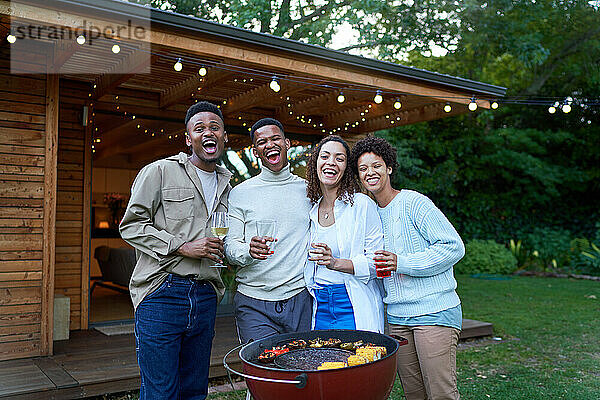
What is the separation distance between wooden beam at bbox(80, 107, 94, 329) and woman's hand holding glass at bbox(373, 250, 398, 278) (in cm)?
433

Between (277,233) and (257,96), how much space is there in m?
3.97

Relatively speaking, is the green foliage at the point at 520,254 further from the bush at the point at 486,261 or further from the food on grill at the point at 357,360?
the food on grill at the point at 357,360

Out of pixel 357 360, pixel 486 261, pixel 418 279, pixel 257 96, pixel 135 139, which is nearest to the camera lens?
pixel 357 360

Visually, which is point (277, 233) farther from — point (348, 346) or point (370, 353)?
point (370, 353)

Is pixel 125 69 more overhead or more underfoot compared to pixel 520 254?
more overhead

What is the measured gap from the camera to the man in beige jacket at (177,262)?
2.33 meters

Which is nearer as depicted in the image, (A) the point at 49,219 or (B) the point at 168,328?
(B) the point at 168,328

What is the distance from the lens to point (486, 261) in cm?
1205

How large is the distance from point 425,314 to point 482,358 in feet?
10.3

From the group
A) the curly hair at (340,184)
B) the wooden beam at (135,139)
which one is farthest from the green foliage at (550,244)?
the curly hair at (340,184)

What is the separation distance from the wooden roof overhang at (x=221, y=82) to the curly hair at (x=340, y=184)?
6.97 ft

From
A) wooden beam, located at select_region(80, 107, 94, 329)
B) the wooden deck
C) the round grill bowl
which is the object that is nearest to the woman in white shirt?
the round grill bowl

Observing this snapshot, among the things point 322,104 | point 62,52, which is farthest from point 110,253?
point 62,52

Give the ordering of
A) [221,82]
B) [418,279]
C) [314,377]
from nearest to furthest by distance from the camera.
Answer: [314,377], [418,279], [221,82]
